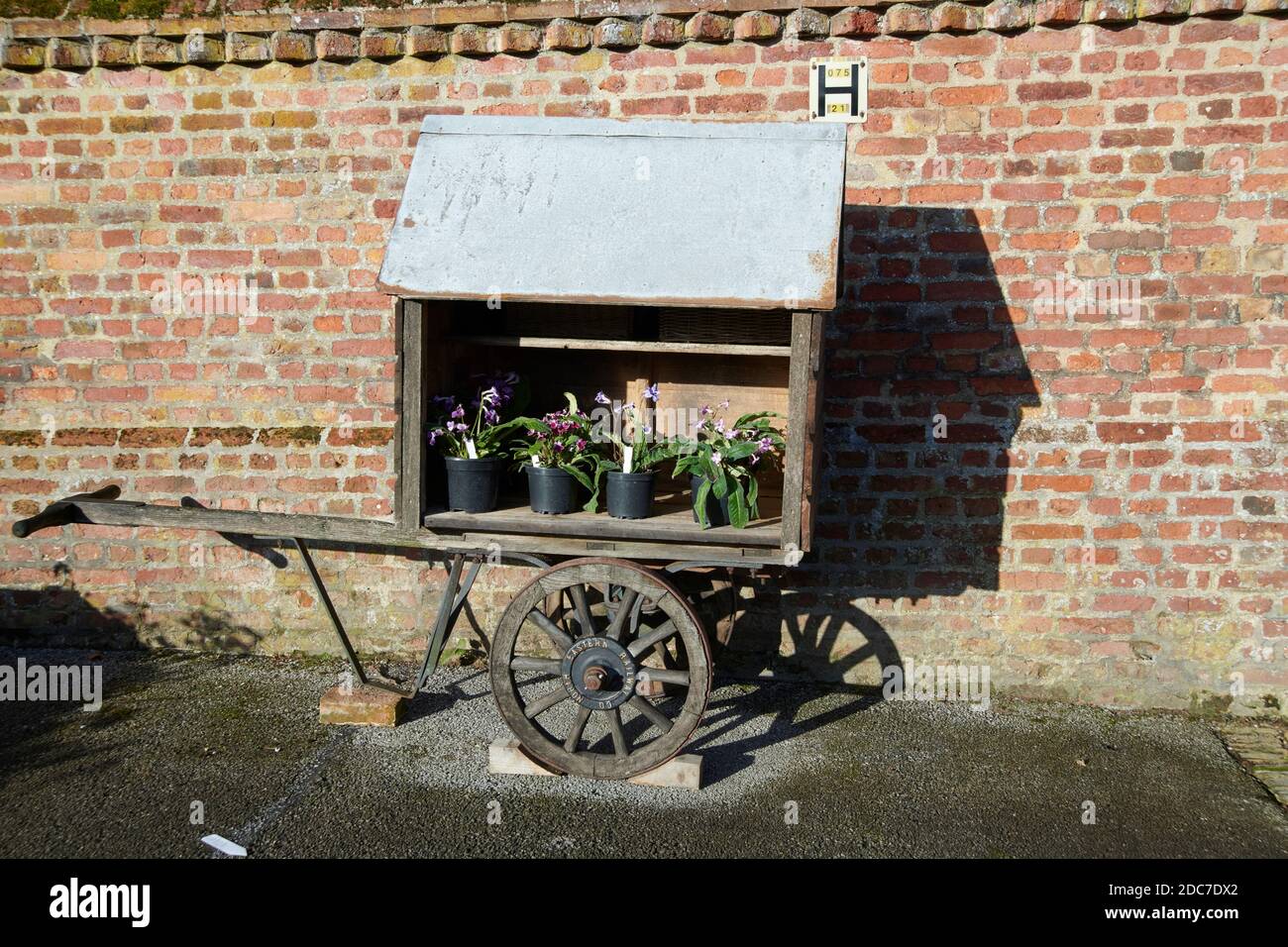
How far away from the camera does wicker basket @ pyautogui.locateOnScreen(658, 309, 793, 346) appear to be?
13.3 ft

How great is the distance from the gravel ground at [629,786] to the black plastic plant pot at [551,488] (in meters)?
1.02

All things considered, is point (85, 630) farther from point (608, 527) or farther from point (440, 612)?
point (608, 527)

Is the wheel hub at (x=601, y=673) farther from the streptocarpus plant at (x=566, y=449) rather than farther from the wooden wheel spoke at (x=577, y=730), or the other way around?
the streptocarpus plant at (x=566, y=449)

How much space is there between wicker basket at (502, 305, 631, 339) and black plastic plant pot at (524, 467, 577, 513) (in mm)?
810

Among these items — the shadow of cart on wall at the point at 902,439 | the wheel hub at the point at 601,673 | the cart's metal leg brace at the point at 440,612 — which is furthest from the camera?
the shadow of cart on wall at the point at 902,439

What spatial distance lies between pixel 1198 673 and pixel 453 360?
137 inches

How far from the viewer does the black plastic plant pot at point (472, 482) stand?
361 cm

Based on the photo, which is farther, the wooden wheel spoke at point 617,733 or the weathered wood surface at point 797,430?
the wooden wheel spoke at point 617,733

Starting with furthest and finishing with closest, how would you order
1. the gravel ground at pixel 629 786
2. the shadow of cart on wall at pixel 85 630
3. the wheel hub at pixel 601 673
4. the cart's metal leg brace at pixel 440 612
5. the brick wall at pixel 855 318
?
the shadow of cart on wall at pixel 85 630, the brick wall at pixel 855 318, the cart's metal leg brace at pixel 440 612, the wheel hub at pixel 601 673, the gravel ground at pixel 629 786

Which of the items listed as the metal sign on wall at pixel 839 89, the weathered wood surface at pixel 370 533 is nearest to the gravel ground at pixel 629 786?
the weathered wood surface at pixel 370 533

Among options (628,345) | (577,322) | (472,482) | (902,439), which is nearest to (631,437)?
(628,345)

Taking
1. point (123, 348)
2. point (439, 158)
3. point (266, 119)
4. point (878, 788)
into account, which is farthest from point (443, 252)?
point (878, 788)

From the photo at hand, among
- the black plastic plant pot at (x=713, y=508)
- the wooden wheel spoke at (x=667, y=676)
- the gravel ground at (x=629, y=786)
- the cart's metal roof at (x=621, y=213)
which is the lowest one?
the gravel ground at (x=629, y=786)

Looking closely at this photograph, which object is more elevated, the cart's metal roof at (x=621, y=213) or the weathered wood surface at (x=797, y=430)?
the cart's metal roof at (x=621, y=213)
